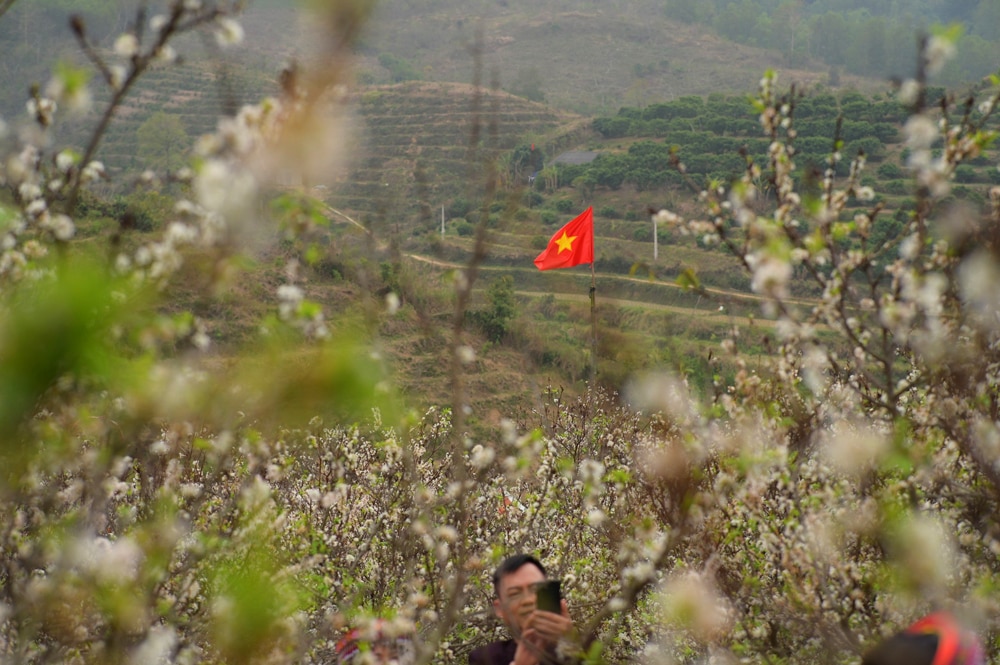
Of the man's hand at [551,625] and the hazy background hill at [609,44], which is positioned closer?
the man's hand at [551,625]

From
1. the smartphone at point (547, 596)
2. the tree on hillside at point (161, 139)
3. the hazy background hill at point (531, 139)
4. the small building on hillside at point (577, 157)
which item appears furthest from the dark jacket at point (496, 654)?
the tree on hillside at point (161, 139)

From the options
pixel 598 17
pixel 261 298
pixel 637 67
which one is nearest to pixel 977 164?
pixel 261 298

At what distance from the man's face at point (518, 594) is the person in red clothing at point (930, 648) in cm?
96

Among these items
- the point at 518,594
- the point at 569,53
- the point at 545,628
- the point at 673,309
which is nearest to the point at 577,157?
the point at 673,309

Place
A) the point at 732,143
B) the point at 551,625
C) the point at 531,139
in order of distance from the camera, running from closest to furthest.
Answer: the point at 551,625 < the point at 732,143 < the point at 531,139

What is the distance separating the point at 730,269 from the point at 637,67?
6493cm

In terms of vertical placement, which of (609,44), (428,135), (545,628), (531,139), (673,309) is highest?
(545,628)

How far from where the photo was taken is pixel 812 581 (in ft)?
14.9

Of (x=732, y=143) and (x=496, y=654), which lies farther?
(x=732, y=143)

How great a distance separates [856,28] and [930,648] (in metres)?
118

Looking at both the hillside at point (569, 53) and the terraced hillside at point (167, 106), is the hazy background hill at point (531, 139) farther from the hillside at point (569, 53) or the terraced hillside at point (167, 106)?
the hillside at point (569, 53)

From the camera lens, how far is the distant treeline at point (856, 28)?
97.6 meters

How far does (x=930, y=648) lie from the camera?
2.11 m

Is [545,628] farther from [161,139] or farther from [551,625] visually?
[161,139]
